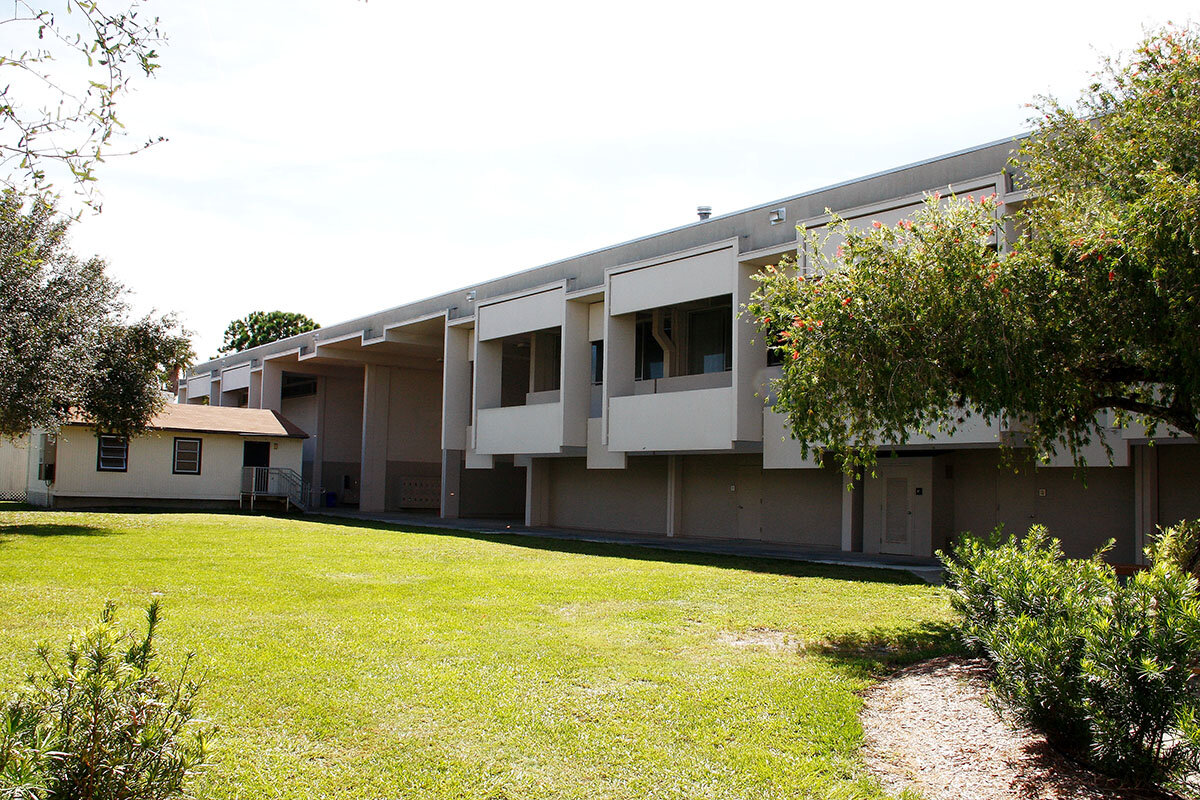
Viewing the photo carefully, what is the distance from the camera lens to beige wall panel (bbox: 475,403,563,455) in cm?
2605

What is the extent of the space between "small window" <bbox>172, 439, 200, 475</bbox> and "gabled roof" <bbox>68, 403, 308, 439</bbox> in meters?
0.68

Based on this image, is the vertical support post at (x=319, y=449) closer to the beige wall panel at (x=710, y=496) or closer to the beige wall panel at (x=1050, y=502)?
the beige wall panel at (x=710, y=496)

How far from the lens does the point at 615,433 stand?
2388 cm

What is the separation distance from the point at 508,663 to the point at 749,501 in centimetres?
1677

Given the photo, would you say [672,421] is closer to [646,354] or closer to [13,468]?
[646,354]

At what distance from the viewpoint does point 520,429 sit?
27266 mm

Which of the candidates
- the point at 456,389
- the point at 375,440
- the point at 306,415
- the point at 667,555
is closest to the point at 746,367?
the point at 667,555

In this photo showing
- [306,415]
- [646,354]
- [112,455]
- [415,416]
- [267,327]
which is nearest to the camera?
[646,354]

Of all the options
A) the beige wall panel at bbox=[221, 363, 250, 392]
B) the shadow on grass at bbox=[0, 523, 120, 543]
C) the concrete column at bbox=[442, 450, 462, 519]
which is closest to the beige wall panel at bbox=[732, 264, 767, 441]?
the concrete column at bbox=[442, 450, 462, 519]

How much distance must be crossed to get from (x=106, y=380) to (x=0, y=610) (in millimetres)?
15862

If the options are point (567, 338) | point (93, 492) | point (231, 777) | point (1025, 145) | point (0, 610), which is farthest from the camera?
point (93, 492)

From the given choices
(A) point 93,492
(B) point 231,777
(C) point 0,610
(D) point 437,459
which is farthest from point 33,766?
(D) point 437,459

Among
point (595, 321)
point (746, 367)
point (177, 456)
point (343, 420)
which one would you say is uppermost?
point (595, 321)

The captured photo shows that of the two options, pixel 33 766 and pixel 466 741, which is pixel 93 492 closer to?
pixel 466 741
